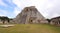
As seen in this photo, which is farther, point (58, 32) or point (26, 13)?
point (26, 13)

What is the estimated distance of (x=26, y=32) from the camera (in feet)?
83.1

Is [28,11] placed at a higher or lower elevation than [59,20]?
higher

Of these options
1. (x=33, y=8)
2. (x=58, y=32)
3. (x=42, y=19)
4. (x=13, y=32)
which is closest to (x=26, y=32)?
(x=13, y=32)

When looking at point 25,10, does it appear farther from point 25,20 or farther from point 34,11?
point 25,20

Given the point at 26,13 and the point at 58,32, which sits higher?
the point at 26,13

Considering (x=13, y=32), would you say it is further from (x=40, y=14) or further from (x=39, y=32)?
(x=40, y=14)

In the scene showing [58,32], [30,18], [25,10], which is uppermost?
[25,10]

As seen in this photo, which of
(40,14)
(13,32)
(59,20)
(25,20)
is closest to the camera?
(13,32)

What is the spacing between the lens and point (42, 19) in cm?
5750

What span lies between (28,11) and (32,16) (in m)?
5.07

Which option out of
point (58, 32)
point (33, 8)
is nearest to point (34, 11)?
point (33, 8)

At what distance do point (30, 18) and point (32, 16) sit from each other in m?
1.34

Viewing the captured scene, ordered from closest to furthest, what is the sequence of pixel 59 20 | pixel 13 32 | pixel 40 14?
1. pixel 13 32
2. pixel 59 20
3. pixel 40 14

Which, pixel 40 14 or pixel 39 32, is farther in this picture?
pixel 40 14
